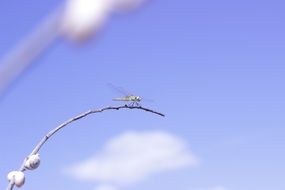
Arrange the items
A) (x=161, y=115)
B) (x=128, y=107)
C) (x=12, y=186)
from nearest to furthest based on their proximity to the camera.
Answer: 1. (x=12, y=186)
2. (x=128, y=107)
3. (x=161, y=115)

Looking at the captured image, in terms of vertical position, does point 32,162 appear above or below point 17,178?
above

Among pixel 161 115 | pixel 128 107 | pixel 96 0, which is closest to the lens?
pixel 96 0

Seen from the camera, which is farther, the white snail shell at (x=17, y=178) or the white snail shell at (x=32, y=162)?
the white snail shell at (x=32, y=162)

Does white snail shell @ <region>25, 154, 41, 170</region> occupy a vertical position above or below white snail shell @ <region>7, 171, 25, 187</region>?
above

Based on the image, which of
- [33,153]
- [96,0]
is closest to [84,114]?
[33,153]

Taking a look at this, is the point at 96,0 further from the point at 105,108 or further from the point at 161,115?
the point at 161,115
